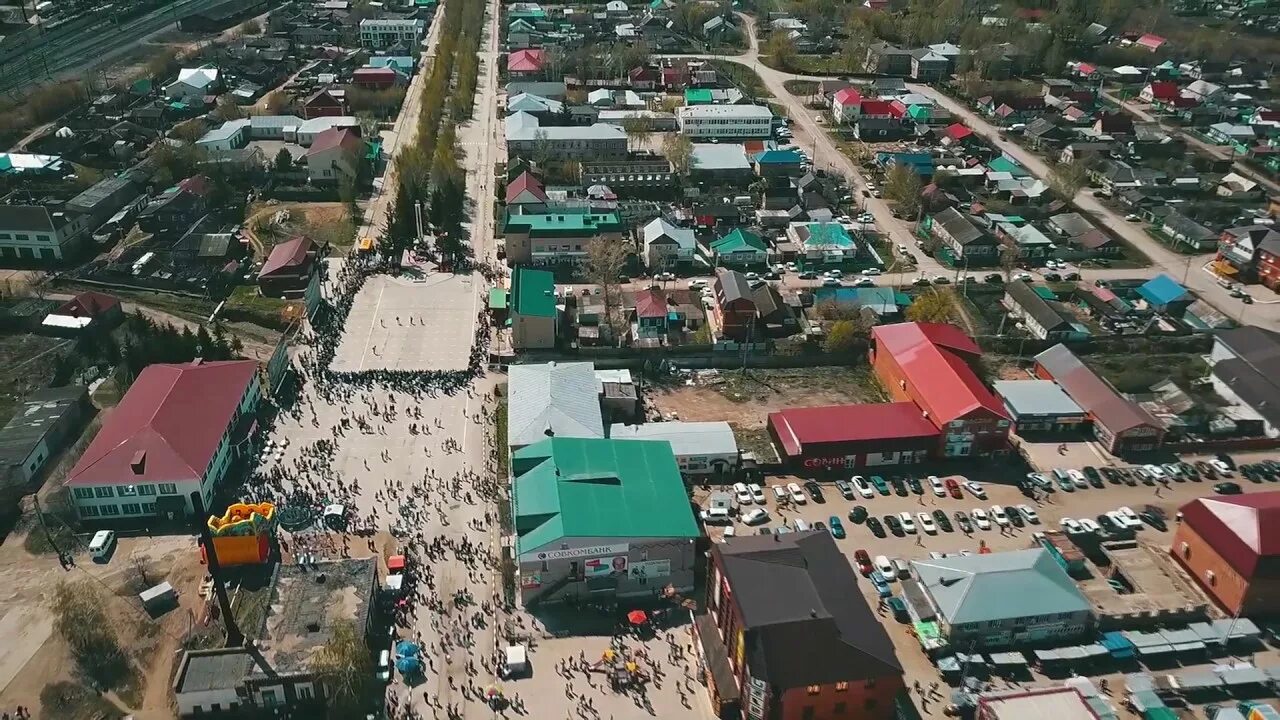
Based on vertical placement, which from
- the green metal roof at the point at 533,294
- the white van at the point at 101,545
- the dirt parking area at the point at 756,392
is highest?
the green metal roof at the point at 533,294

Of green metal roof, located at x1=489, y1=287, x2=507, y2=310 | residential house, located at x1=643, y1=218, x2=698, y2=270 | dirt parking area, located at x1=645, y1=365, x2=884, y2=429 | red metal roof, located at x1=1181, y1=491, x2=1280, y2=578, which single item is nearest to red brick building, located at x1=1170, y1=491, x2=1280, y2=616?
red metal roof, located at x1=1181, y1=491, x2=1280, y2=578

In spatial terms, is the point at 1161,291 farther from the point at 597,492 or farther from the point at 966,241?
the point at 597,492

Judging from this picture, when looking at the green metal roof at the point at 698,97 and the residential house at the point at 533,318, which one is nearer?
the residential house at the point at 533,318

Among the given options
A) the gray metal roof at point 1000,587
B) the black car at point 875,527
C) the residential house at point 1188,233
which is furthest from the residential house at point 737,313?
the residential house at point 1188,233

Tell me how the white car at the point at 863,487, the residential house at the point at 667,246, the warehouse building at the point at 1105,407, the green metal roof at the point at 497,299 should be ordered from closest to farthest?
the white car at the point at 863,487 < the warehouse building at the point at 1105,407 < the green metal roof at the point at 497,299 < the residential house at the point at 667,246

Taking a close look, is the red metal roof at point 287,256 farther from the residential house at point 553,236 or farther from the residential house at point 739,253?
the residential house at point 739,253

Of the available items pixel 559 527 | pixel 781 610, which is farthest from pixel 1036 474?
pixel 559 527

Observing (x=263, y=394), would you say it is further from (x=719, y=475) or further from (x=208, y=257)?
(x=719, y=475)
